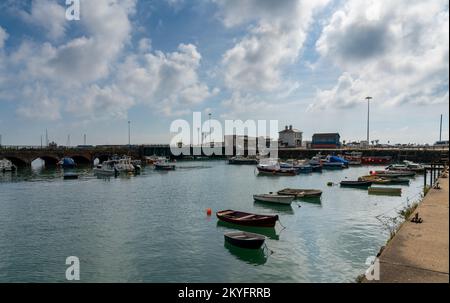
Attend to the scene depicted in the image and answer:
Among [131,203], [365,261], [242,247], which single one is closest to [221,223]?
[242,247]

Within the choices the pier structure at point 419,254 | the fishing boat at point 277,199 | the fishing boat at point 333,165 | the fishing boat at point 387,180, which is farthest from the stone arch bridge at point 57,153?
the pier structure at point 419,254

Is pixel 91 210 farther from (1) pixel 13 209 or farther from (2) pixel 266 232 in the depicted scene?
(2) pixel 266 232

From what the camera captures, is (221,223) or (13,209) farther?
(13,209)

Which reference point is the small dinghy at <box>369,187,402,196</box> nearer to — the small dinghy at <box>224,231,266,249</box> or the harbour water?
the harbour water

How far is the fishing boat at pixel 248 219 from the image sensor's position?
94.6 feet

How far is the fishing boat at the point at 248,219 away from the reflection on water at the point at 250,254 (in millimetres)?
4944

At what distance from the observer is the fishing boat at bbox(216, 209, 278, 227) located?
28.8 meters

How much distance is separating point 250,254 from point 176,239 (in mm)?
7081

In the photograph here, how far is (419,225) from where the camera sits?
854 inches

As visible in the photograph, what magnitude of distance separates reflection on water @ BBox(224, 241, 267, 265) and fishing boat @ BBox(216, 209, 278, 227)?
4944mm

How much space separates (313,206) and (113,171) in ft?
187

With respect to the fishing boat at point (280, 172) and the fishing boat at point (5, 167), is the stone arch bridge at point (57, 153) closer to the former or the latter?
the fishing boat at point (5, 167)

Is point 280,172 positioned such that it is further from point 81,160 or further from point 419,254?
→ point 81,160

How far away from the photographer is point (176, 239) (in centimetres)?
2702
